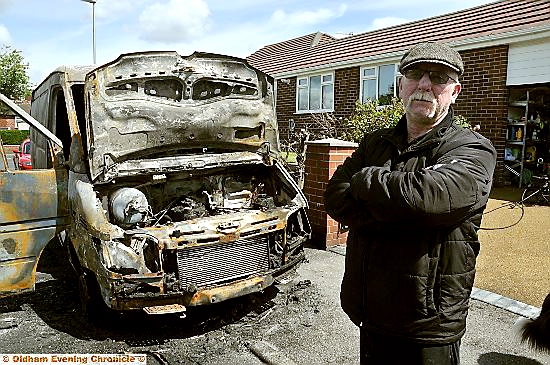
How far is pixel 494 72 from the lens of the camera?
1062cm

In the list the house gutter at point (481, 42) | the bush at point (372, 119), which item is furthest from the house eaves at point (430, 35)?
the bush at point (372, 119)

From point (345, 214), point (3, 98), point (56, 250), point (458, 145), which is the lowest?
point (56, 250)

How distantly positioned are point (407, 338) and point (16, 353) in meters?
3.10

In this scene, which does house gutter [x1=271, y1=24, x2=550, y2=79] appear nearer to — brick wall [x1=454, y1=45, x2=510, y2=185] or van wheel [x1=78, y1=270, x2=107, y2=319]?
brick wall [x1=454, y1=45, x2=510, y2=185]

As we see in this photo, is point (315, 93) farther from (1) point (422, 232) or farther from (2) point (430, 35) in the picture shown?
(1) point (422, 232)

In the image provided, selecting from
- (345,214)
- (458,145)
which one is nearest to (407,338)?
(345,214)

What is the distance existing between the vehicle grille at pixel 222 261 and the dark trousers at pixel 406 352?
207cm

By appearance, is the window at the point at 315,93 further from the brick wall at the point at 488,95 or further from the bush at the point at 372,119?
the bush at the point at 372,119

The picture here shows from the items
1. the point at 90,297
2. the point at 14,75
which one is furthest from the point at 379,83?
the point at 14,75

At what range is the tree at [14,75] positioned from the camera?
37.4m

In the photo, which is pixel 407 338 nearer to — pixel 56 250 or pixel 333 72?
pixel 56 250

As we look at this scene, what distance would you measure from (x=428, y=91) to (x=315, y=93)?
1489 centimetres

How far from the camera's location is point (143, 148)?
4.65m

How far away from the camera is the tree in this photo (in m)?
37.4
